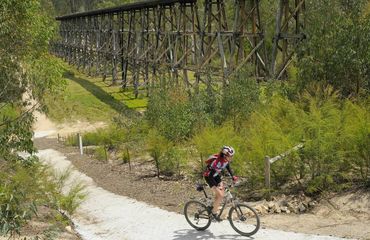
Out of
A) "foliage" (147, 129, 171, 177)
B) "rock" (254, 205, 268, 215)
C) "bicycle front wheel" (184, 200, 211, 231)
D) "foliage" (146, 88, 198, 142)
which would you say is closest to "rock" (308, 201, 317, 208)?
"rock" (254, 205, 268, 215)

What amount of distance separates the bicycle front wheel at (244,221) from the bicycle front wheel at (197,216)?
1.47ft

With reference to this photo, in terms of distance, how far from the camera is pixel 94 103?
1145 inches

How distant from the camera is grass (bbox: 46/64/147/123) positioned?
26.8 m

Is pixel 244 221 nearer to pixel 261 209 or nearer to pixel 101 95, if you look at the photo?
A: pixel 261 209

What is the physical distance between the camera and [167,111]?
13.9 m

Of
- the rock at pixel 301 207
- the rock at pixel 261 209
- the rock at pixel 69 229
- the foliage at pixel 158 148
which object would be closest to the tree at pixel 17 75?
the rock at pixel 69 229

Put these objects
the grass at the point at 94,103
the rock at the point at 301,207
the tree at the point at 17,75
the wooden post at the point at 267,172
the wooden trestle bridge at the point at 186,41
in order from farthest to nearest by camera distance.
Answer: the grass at the point at 94,103, the wooden trestle bridge at the point at 186,41, the tree at the point at 17,75, the wooden post at the point at 267,172, the rock at the point at 301,207

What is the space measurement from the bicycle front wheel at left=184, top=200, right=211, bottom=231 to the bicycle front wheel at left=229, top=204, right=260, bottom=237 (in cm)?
45

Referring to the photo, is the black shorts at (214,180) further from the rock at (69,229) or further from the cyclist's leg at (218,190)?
the rock at (69,229)

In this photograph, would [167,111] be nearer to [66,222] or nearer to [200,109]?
[200,109]

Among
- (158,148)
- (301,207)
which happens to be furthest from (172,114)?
(301,207)

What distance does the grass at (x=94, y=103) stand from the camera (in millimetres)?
26828

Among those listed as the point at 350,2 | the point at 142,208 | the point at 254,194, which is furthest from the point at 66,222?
the point at 350,2

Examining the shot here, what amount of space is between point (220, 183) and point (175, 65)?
15.0 meters
